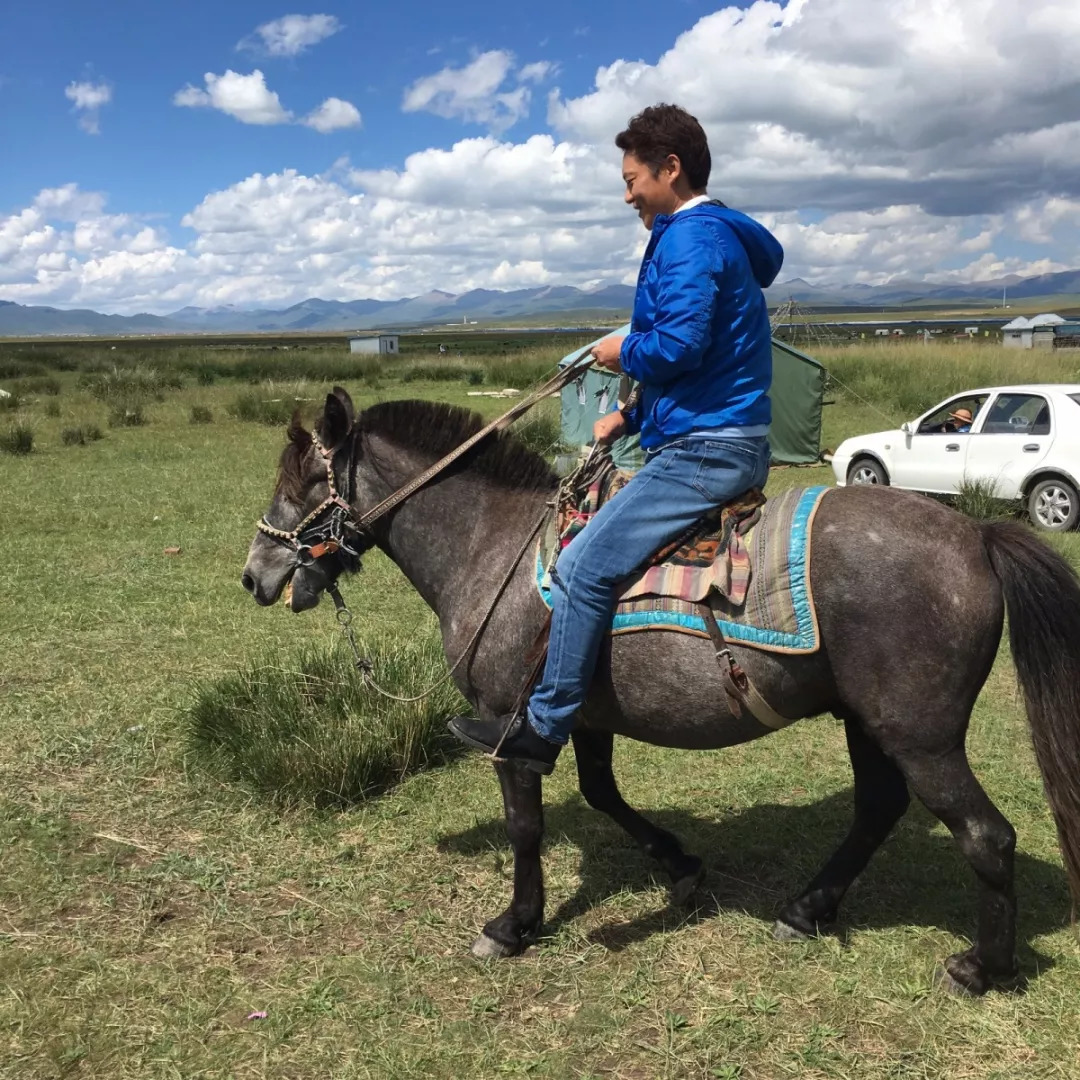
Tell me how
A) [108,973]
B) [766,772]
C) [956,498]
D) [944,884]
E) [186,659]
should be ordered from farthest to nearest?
[956,498], [186,659], [766,772], [944,884], [108,973]

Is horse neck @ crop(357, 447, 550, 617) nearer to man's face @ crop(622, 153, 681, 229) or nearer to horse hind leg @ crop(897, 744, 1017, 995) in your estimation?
man's face @ crop(622, 153, 681, 229)

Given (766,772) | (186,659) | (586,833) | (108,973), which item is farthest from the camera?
(186,659)

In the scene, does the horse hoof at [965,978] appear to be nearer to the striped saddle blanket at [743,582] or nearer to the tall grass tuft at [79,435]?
the striped saddle blanket at [743,582]

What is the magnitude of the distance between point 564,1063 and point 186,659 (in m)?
4.93

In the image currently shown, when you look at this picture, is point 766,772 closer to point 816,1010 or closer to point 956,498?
point 816,1010

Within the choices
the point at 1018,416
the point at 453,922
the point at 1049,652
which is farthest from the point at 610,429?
the point at 1018,416

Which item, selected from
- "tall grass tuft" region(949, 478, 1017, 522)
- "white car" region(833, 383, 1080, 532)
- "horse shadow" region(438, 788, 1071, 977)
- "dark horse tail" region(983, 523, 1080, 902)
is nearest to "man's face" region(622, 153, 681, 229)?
"dark horse tail" region(983, 523, 1080, 902)

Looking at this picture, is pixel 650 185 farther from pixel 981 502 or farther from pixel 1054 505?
pixel 1054 505

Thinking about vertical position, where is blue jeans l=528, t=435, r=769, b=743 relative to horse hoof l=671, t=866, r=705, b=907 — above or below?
above

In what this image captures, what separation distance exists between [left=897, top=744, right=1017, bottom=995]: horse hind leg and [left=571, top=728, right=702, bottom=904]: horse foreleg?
4.05 ft

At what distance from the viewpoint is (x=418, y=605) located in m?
8.60

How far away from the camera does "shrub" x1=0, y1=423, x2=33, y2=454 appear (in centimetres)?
1730

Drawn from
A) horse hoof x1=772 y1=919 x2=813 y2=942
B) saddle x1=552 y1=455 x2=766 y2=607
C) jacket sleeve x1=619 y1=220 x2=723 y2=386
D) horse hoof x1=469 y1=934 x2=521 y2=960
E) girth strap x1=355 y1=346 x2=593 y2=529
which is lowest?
horse hoof x1=772 y1=919 x2=813 y2=942

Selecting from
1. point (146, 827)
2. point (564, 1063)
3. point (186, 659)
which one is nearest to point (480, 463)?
point (564, 1063)
